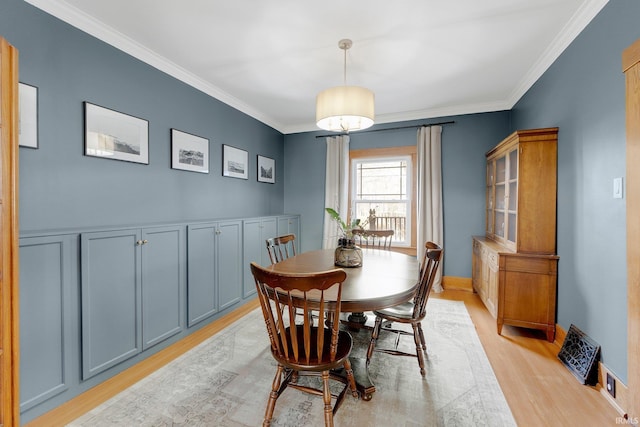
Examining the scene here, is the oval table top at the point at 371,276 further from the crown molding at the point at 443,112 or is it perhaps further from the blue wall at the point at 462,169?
the crown molding at the point at 443,112

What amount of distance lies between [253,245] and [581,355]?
10.3 feet

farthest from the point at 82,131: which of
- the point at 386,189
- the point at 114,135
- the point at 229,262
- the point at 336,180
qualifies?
the point at 386,189

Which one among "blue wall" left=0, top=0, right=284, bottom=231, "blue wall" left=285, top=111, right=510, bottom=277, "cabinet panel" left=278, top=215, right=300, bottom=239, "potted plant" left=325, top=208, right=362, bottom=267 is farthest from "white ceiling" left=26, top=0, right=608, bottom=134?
"cabinet panel" left=278, top=215, right=300, bottom=239

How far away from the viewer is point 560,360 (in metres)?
2.19

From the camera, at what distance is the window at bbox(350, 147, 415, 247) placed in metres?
4.33

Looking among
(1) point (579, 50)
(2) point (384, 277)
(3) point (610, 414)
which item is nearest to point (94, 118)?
(2) point (384, 277)

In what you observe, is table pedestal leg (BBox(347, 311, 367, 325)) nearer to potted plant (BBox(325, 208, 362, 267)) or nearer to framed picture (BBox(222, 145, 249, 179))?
potted plant (BBox(325, 208, 362, 267))

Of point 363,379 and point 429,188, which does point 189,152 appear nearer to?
point 363,379

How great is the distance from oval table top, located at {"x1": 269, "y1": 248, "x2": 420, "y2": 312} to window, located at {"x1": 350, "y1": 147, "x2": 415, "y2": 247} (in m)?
1.75

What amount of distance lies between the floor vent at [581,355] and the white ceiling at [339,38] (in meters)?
2.31

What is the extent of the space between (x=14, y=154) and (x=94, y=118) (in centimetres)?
90

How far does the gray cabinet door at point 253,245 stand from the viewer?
3.34m

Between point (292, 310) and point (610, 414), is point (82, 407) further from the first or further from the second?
point (610, 414)

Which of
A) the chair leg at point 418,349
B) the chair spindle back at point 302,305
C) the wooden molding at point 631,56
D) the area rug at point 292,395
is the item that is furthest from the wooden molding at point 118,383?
the wooden molding at point 631,56
